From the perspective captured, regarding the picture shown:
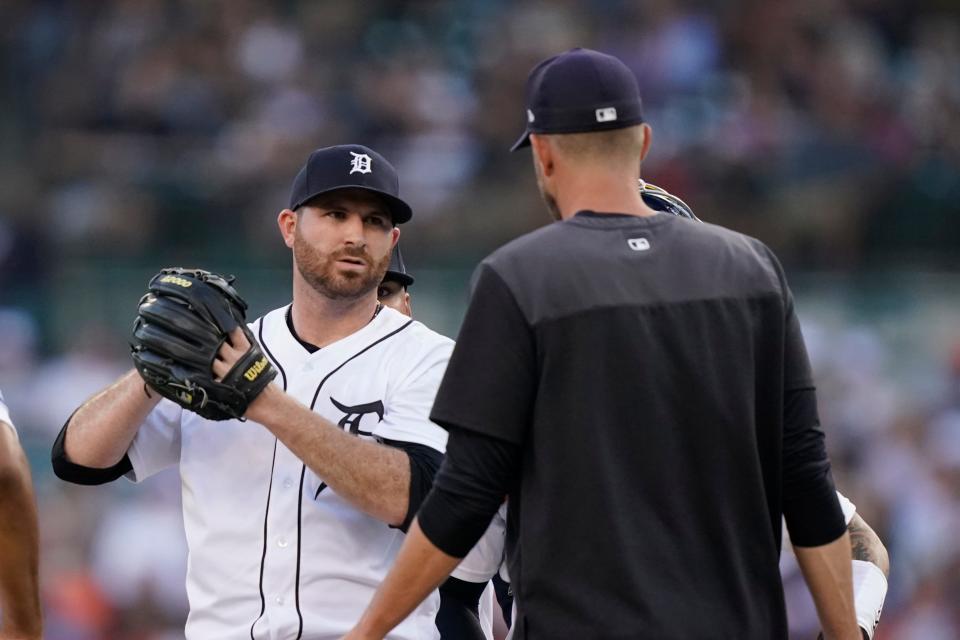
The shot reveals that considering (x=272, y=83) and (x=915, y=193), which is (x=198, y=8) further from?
(x=915, y=193)

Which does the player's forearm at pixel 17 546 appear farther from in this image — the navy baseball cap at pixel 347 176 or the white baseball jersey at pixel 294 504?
the navy baseball cap at pixel 347 176

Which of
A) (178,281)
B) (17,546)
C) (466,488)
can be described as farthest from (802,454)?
(17,546)

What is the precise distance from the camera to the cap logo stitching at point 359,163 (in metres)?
3.73

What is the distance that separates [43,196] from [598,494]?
29.8ft

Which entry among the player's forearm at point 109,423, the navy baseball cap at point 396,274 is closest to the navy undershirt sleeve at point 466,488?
the player's forearm at point 109,423

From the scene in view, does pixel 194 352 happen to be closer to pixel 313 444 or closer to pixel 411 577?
pixel 313 444

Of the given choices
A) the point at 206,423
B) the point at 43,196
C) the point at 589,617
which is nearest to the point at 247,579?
the point at 206,423

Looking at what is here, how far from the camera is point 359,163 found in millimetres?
3748

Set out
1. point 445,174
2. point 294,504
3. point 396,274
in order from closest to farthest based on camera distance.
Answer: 1. point 294,504
2. point 396,274
3. point 445,174

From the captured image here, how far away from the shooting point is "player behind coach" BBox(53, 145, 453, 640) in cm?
341

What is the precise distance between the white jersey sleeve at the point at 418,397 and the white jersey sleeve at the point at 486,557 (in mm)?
334

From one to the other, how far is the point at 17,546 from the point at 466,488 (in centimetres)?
142

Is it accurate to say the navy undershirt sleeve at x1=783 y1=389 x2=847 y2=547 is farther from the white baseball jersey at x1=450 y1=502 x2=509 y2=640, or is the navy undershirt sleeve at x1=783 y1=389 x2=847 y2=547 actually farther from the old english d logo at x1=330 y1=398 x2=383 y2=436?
the old english d logo at x1=330 y1=398 x2=383 y2=436

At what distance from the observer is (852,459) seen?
8.41 meters
